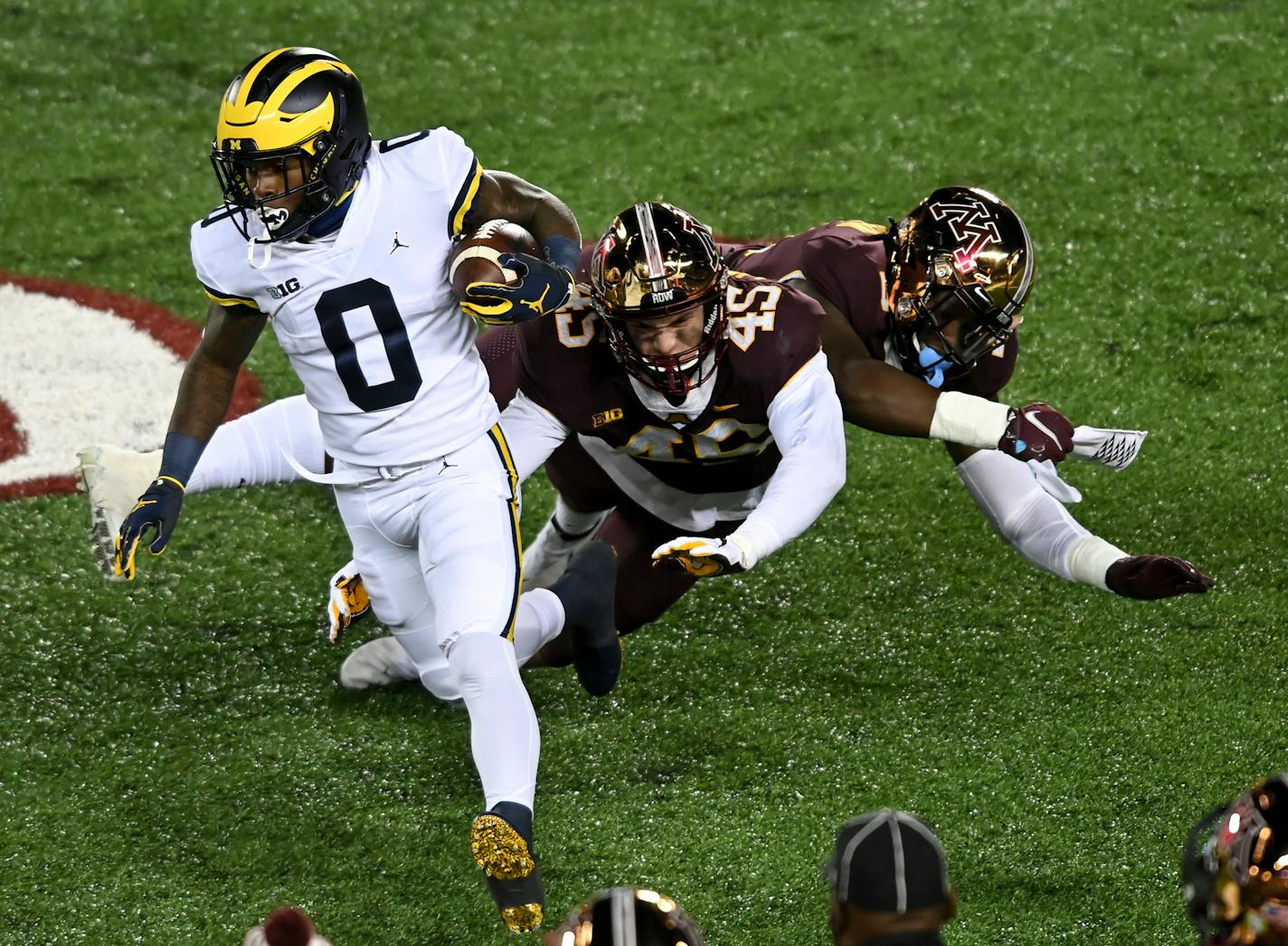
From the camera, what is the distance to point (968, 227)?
13.4 ft

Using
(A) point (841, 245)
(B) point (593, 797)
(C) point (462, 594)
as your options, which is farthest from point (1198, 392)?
(C) point (462, 594)

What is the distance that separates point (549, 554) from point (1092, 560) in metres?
1.58

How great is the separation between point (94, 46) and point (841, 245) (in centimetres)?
533

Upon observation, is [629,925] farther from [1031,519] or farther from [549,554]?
[549,554]

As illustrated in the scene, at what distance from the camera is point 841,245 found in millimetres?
4223

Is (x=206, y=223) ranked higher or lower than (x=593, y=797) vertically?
higher

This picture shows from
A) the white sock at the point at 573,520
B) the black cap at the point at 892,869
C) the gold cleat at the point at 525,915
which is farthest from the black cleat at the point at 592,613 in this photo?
the black cap at the point at 892,869

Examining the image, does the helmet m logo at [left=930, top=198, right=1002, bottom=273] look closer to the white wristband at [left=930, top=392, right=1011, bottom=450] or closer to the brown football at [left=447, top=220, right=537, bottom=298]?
the white wristband at [left=930, top=392, right=1011, bottom=450]

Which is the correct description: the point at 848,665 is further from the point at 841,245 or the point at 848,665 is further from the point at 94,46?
the point at 94,46

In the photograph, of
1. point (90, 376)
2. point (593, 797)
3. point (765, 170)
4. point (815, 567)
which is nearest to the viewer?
point (593, 797)

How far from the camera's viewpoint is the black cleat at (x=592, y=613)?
4.05 meters

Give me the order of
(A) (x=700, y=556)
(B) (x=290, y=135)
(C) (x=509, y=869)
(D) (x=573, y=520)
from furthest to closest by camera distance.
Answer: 1. (D) (x=573, y=520)
2. (B) (x=290, y=135)
3. (A) (x=700, y=556)
4. (C) (x=509, y=869)

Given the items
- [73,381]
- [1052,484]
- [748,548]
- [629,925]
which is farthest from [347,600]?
[73,381]

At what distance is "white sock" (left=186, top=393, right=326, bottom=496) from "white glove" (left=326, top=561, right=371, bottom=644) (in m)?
0.29
